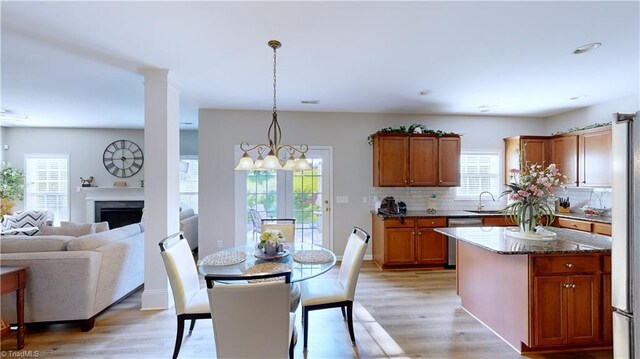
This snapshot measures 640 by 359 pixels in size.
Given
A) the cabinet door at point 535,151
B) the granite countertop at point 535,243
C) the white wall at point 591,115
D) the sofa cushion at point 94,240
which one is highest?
the white wall at point 591,115

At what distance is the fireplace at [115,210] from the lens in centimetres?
613

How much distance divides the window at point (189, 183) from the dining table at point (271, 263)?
4.35m

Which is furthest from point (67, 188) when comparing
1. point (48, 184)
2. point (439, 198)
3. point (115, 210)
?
point (439, 198)

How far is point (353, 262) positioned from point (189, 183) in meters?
5.35

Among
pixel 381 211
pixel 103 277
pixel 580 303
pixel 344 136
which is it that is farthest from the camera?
pixel 344 136

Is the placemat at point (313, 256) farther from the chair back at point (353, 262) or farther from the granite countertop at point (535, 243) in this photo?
the granite countertop at point (535, 243)

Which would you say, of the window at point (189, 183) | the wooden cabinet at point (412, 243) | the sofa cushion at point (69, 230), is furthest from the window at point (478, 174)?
the window at point (189, 183)

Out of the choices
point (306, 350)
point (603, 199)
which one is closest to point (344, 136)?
point (306, 350)

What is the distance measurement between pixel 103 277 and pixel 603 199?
6.74 metres

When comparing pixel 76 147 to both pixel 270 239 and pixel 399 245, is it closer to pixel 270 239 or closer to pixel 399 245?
pixel 270 239

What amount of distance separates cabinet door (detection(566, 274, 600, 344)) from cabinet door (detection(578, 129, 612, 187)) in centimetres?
259

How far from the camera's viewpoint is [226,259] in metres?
2.35

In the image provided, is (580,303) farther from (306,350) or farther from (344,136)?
(344,136)

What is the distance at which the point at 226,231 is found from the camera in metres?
Result: 4.66
